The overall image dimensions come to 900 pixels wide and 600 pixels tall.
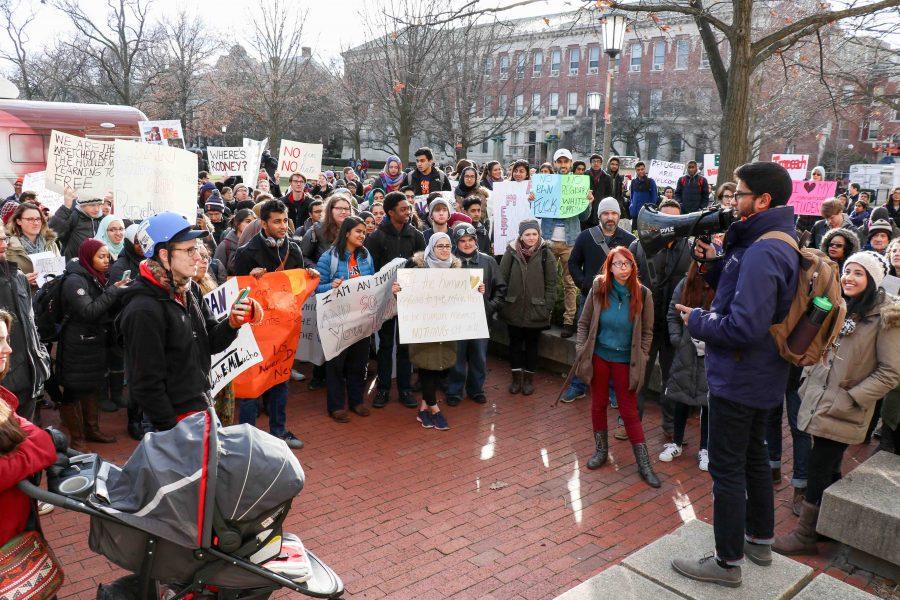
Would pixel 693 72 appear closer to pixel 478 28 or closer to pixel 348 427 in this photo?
pixel 478 28

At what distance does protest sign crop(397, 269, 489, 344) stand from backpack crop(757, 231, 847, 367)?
146 inches

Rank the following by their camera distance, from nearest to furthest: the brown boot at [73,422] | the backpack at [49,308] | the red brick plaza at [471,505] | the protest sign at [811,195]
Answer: the red brick plaza at [471,505]
the backpack at [49,308]
the brown boot at [73,422]
the protest sign at [811,195]

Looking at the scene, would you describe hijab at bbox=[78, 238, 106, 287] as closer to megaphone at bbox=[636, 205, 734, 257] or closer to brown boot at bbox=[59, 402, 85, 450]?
brown boot at bbox=[59, 402, 85, 450]

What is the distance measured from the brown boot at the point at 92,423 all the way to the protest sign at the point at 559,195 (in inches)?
242

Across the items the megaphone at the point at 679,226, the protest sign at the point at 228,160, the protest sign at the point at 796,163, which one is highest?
the protest sign at the point at 796,163

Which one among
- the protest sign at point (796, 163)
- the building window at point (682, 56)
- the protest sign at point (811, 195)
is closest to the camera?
the protest sign at point (811, 195)

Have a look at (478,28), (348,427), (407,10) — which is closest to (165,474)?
(348,427)

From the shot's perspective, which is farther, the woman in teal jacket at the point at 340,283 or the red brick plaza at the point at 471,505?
the woman in teal jacket at the point at 340,283

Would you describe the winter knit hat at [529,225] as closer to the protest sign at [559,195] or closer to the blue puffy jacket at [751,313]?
the protest sign at [559,195]

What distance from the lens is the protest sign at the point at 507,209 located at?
9453mm

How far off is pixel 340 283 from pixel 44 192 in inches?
270

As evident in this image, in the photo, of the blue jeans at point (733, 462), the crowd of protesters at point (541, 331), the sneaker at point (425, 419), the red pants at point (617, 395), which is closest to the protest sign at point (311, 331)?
the crowd of protesters at point (541, 331)

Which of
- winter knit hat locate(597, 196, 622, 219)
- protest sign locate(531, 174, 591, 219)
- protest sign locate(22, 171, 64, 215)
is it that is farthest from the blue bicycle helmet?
protest sign locate(22, 171, 64, 215)

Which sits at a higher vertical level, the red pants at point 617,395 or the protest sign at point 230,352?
the protest sign at point 230,352
